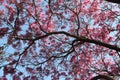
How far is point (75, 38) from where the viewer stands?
36.6 feet

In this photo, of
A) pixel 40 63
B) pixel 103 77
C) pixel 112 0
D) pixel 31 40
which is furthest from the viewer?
pixel 40 63

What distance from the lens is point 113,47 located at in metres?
9.91

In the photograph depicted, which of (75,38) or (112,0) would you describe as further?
(75,38)

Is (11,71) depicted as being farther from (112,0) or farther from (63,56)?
(112,0)

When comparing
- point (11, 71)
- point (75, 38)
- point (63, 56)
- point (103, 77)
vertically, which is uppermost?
point (75, 38)

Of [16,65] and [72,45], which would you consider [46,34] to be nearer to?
[72,45]

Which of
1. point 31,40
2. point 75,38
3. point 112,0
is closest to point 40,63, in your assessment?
point 31,40

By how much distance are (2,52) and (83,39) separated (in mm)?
3146

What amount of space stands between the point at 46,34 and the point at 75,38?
4.15 ft

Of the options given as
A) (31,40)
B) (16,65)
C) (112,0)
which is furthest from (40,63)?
(112,0)

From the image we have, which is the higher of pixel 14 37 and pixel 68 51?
pixel 14 37

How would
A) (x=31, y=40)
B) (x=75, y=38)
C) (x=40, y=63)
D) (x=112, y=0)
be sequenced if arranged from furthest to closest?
(x=40, y=63) → (x=31, y=40) → (x=75, y=38) → (x=112, y=0)

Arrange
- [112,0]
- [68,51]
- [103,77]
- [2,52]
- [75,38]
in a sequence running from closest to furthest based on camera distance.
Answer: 1. [112,0]
2. [103,77]
3. [2,52]
4. [75,38]
5. [68,51]

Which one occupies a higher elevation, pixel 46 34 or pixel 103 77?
pixel 46 34
